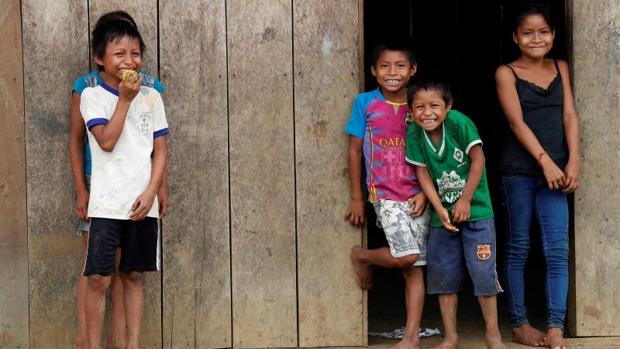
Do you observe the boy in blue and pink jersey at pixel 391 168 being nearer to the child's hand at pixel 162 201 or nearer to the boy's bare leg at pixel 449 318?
the boy's bare leg at pixel 449 318

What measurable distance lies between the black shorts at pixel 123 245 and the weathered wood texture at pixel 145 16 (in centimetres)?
74

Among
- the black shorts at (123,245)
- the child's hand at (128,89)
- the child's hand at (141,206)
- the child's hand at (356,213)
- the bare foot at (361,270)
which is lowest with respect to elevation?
the bare foot at (361,270)

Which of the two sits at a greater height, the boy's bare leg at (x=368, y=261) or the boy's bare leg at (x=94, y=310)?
the boy's bare leg at (x=368, y=261)

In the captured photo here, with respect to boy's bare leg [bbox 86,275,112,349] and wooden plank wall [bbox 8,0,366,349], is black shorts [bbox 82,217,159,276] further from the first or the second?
wooden plank wall [bbox 8,0,366,349]

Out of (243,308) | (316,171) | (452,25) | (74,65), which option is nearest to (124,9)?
(74,65)

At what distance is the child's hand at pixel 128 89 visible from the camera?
392 cm

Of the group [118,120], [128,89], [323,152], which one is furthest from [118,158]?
[323,152]

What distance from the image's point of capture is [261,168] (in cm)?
457

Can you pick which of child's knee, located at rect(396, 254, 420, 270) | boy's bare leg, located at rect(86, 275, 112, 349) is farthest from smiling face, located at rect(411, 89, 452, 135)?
boy's bare leg, located at rect(86, 275, 112, 349)

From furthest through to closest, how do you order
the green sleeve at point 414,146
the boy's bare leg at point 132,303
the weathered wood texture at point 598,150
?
the weathered wood texture at point 598,150
the green sleeve at point 414,146
the boy's bare leg at point 132,303

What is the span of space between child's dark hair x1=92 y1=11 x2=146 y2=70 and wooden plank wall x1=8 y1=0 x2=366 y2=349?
0.69ft

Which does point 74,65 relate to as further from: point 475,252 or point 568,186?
point 568,186

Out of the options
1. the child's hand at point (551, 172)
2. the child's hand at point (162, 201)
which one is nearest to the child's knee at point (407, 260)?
the child's hand at point (551, 172)

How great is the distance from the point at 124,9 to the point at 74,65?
0.32 meters
